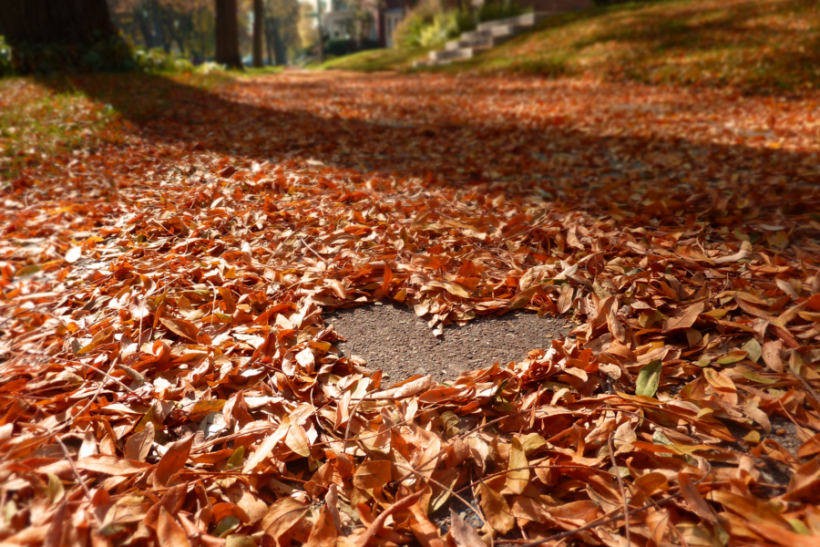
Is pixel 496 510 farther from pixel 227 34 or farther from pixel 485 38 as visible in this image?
pixel 227 34

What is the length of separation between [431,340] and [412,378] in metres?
0.25

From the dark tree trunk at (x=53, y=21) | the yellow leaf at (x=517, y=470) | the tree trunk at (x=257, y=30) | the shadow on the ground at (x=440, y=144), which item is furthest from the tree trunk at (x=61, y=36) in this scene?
the tree trunk at (x=257, y=30)

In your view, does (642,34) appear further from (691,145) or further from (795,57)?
(691,145)

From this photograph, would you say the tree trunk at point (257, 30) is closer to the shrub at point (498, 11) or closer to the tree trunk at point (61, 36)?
the shrub at point (498, 11)

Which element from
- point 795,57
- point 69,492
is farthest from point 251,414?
point 795,57

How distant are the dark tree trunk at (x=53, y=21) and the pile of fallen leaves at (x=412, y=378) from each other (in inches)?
300

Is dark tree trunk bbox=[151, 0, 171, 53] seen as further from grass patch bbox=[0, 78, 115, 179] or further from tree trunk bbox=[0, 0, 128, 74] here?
grass patch bbox=[0, 78, 115, 179]

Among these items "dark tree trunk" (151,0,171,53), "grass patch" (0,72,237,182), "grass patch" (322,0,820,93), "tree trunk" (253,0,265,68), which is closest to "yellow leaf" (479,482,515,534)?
"grass patch" (0,72,237,182)

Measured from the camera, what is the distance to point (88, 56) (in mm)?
8703

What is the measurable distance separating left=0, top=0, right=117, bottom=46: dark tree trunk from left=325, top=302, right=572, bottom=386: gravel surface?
10.1m

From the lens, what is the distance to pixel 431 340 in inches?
68.3

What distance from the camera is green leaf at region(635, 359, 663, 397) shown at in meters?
1.39

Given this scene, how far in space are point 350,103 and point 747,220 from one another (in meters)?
6.26

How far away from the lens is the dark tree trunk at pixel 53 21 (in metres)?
8.34
